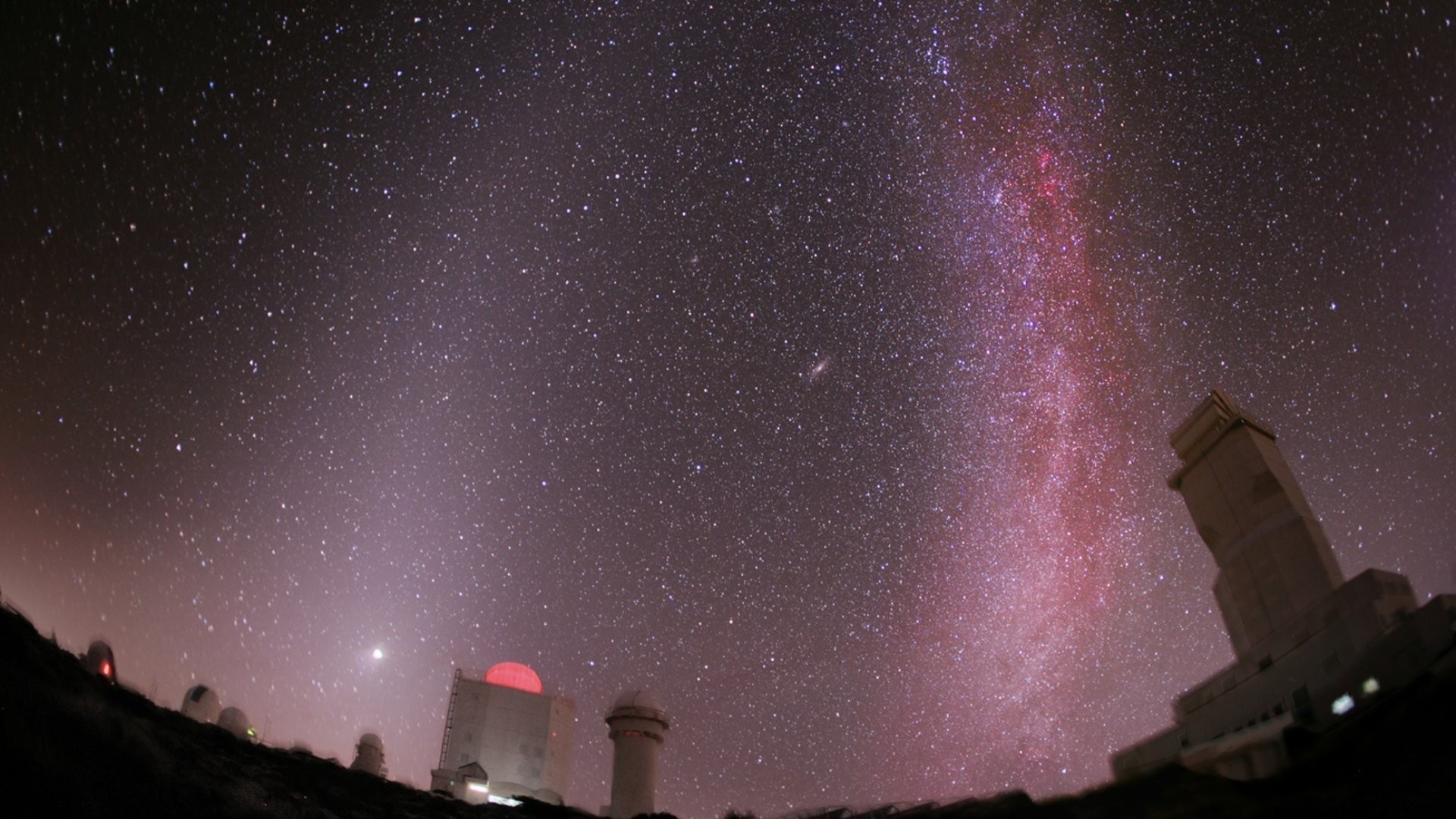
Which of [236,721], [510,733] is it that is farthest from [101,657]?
[510,733]

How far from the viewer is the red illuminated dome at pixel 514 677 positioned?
40.5 m

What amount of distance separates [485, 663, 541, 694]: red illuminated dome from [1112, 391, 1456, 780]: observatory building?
26753mm

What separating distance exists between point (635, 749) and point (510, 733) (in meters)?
12.6

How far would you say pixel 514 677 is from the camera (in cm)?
4103

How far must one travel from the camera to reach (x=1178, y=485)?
88.2 ft

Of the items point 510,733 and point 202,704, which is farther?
point 510,733

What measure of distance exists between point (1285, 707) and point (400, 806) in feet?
60.4

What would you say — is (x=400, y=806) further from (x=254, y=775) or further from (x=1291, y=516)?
(x=1291, y=516)

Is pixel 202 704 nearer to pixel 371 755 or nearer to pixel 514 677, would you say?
pixel 371 755

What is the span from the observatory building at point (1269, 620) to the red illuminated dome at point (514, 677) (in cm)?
2675

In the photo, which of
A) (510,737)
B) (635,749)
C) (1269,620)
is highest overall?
(510,737)

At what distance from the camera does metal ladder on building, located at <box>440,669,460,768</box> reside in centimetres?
3806

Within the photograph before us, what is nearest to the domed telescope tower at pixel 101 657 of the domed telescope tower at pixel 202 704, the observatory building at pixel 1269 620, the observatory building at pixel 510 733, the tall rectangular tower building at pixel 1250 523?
the domed telescope tower at pixel 202 704

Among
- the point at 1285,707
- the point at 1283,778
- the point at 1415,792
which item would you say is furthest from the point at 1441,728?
the point at 1285,707
